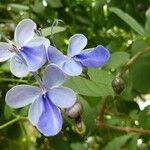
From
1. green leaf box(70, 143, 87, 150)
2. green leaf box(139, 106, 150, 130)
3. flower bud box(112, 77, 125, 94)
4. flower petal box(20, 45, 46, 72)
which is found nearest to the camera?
flower petal box(20, 45, 46, 72)

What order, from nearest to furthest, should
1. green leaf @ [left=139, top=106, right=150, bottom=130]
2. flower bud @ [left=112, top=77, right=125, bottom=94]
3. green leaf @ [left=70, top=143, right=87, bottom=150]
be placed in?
flower bud @ [left=112, top=77, right=125, bottom=94], green leaf @ [left=139, top=106, right=150, bottom=130], green leaf @ [left=70, top=143, right=87, bottom=150]

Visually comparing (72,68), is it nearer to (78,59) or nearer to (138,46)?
(78,59)

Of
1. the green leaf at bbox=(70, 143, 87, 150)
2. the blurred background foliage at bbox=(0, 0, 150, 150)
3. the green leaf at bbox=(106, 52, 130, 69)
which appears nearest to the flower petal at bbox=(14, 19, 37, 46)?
the blurred background foliage at bbox=(0, 0, 150, 150)

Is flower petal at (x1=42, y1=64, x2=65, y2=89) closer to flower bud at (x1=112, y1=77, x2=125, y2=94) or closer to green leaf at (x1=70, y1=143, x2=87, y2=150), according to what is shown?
flower bud at (x1=112, y1=77, x2=125, y2=94)

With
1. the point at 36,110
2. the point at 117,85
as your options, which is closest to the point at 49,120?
the point at 36,110

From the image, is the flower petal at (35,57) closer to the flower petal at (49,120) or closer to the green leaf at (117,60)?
the flower petal at (49,120)

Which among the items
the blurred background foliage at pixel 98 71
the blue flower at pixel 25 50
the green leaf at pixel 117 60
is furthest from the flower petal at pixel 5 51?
the green leaf at pixel 117 60

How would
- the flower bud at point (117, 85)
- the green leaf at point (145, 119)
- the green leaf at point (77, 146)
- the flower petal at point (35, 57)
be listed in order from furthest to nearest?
the green leaf at point (77, 146)
the green leaf at point (145, 119)
the flower bud at point (117, 85)
the flower petal at point (35, 57)

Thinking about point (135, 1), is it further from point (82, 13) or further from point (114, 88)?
point (114, 88)
